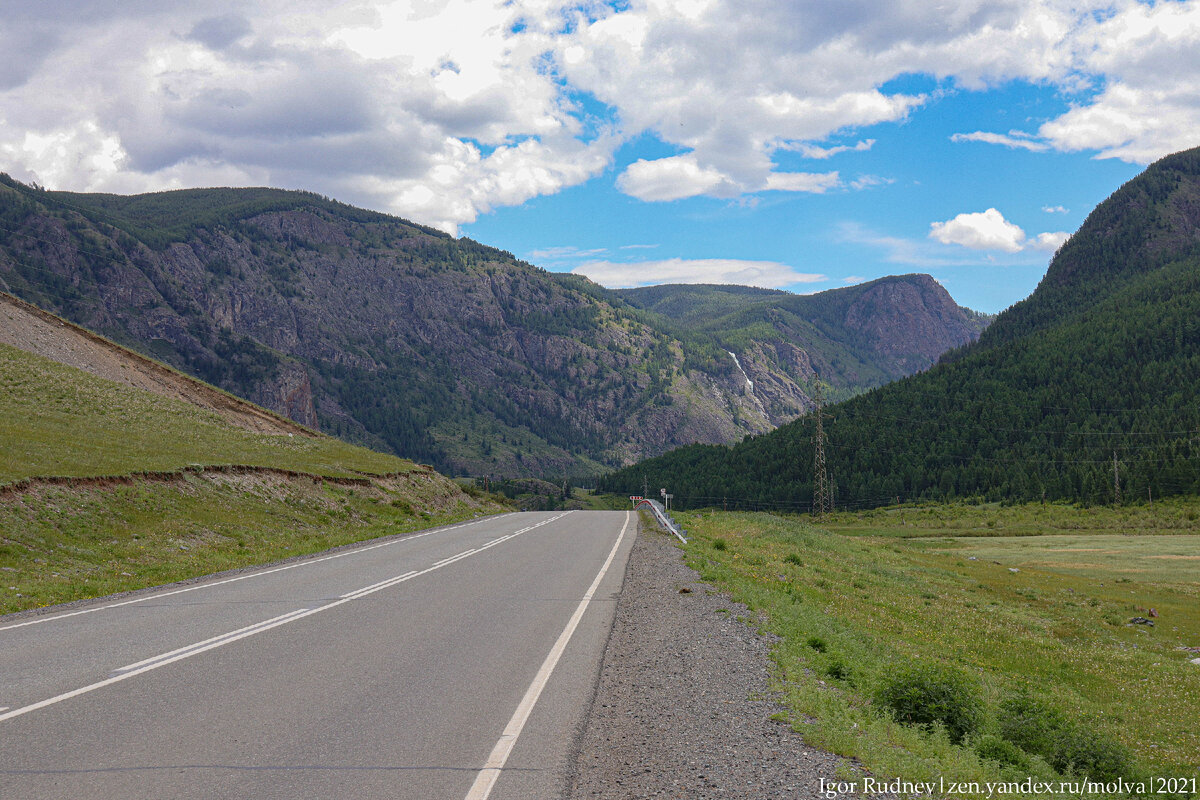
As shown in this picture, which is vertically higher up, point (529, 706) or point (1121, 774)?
point (529, 706)

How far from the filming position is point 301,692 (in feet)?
29.9

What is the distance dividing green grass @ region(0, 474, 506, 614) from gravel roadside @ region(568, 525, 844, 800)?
1279 cm

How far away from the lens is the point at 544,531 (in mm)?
38000

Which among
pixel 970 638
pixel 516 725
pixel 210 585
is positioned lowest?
pixel 970 638

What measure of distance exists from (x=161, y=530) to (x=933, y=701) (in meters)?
24.7

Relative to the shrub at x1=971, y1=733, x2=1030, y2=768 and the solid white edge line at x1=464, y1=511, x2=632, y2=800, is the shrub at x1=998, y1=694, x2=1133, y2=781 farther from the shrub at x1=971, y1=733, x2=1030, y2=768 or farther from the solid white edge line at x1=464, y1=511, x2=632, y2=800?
the solid white edge line at x1=464, y1=511, x2=632, y2=800

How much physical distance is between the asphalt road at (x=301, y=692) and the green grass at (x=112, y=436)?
1439 centimetres

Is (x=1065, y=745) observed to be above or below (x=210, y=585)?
below

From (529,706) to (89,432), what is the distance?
38054 millimetres

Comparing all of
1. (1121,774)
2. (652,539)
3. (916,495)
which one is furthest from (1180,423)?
(1121,774)

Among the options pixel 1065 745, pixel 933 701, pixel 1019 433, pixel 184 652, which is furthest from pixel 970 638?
pixel 1019 433

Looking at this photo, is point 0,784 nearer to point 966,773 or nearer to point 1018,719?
point 966,773

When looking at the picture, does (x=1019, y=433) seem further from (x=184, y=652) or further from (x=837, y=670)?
(x=184, y=652)

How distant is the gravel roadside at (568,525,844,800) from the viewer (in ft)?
21.4
